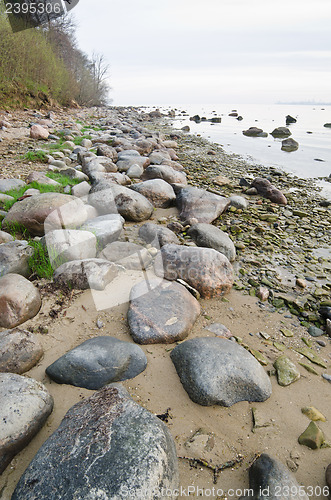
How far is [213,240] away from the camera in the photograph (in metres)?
3.56

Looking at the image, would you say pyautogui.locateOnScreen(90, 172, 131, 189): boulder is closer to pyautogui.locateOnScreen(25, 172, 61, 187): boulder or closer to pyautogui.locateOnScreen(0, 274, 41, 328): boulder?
pyautogui.locateOnScreen(25, 172, 61, 187): boulder

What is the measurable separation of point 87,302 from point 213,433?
143 centimetres

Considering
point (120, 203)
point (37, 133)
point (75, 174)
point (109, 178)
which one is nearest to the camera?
point (120, 203)

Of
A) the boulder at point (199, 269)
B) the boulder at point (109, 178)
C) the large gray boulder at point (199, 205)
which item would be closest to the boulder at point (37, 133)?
the boulder at point (109, 178)

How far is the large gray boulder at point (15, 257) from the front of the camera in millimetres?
2568

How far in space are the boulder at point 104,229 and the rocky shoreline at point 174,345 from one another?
23mm

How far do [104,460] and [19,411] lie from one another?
537 mm

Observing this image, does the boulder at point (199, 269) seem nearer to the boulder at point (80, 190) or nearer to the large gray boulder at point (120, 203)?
the large gray boulder at point (120, 203)

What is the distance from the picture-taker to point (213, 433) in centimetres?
161

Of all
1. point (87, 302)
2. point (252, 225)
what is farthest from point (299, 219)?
point (87, 302)

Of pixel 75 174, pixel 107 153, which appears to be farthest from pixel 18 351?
Result: pixel 107 153

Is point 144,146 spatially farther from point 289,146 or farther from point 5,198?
point 289,146

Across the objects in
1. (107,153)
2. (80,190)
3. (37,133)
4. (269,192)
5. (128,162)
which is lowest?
(269,192)

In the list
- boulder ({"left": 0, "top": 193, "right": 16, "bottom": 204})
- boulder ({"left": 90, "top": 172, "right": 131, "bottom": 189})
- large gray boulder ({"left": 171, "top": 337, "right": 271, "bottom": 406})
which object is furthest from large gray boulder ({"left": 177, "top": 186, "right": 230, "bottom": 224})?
large gray boulder ({"left": 171, "top": 337, "right": 271, "bottom": 406})
